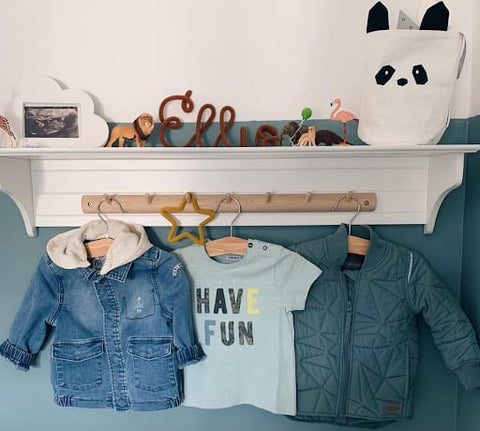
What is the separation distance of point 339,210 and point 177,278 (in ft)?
1.41

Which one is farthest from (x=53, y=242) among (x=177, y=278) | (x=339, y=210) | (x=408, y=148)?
(x=408, y=148)

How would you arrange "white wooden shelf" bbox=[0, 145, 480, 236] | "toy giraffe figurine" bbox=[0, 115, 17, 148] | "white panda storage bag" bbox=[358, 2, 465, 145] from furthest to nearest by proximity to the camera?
"white wooden shelf" bbox=[0, 145, 480, 236] < "toy giraffe figurine" bbox=[0, 115, 17, 148] < "white panda storage bag" bbox=[358, 2, 465, 145]

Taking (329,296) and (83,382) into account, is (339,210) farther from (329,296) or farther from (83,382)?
(83,382)

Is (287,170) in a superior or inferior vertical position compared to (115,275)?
superior

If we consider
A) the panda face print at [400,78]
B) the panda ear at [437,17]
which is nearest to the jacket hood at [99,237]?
the panda face print at [400,78]

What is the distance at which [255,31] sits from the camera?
115 cm

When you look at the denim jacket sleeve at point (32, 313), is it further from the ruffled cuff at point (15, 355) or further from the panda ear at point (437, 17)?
the panda ear at point (437, 17)

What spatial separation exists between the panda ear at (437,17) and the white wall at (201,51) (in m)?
0.20

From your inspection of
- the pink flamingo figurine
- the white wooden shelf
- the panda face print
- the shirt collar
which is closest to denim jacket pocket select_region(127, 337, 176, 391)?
the shirt collar

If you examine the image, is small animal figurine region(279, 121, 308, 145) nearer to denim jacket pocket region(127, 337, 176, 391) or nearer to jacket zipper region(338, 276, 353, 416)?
jacket zipper region(338, 276, 353, 416)

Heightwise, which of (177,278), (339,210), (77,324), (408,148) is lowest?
(77,324)

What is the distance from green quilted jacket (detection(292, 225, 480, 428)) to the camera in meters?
1.13

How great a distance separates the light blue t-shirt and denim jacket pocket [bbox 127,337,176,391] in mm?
61

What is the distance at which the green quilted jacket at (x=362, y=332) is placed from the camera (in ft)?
3.70
